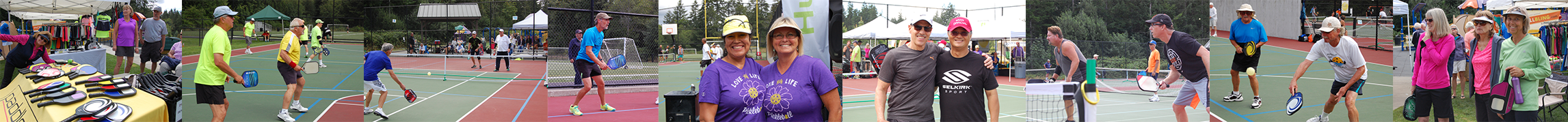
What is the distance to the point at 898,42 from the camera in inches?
156

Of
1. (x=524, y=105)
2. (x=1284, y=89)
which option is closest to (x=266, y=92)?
(x=524, y=105)

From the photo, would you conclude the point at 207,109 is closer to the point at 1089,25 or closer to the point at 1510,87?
the point at 1089,25

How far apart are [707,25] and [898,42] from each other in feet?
3.20

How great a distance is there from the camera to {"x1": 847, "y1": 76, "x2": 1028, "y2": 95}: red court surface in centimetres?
423

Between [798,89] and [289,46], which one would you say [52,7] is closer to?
[289,46]

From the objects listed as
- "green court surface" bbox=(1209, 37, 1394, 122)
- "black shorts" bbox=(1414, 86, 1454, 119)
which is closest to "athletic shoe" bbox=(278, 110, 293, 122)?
"green court surface" bbox=(1209, 37, 1394, 122)

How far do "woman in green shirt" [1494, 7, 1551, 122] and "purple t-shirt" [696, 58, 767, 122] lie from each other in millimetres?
4912

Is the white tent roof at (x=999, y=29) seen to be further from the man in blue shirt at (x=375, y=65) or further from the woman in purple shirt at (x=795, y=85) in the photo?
the man in blue shirt at (x=375, y=65)

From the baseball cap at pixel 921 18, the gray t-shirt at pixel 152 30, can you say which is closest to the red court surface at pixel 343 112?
the gray t-shirt at pixel 152 30

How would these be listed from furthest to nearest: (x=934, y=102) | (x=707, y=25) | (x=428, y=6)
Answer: (x=428, y=6)
(x=934, y=102)
(x=707, y=25)

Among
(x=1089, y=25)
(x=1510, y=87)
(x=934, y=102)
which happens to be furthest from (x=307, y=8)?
(x=1510, y=87)

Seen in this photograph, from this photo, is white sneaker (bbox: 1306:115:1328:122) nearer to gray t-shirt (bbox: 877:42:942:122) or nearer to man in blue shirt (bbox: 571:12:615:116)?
gray t-shirt (bbox: 877:42:942:122)

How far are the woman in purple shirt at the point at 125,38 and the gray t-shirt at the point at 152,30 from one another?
0.12 meters

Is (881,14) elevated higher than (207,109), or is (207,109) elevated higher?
(881,14)
